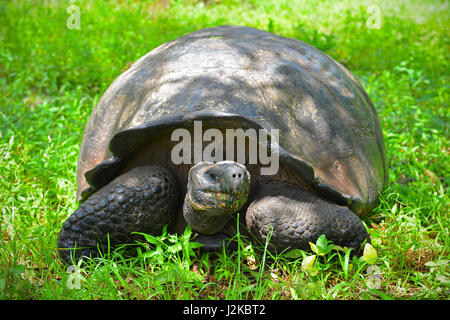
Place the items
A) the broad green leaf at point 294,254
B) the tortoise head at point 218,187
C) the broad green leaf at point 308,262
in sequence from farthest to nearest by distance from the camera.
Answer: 1. the broad green leaf at point 294,254
2. the broad green leaf at point 308,262
3. the tortoise head at point 218,187

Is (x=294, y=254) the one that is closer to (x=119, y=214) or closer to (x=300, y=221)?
(x=300, y=221)

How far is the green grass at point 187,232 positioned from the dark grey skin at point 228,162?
16cm

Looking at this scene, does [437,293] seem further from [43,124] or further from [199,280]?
[43,124]

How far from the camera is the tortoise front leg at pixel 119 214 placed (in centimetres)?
223

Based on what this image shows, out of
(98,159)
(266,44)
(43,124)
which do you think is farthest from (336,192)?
(43,124)

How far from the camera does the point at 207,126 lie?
2.17 m

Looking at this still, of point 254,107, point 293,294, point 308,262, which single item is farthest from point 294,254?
point 254,107

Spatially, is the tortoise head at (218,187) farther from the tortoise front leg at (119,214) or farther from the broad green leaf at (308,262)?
the broad green leaf at (308,262)

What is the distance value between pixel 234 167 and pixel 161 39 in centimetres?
409

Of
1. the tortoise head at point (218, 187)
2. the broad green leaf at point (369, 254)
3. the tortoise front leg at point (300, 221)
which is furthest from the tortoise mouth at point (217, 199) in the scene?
the broad green leaf at point (369, 254)

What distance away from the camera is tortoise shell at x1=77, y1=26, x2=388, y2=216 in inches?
85.0

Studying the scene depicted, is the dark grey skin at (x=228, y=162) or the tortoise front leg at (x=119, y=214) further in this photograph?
the tortoise front leg at (x=119, y=214)

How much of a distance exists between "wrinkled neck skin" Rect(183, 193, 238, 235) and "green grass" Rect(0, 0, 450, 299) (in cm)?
10

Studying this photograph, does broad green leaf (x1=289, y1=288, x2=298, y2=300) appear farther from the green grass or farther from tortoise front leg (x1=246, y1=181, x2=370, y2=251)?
tortoise front leg (x1=246, y1=181, x2=370, y2=251)
